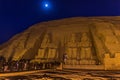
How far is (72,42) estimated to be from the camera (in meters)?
49.2

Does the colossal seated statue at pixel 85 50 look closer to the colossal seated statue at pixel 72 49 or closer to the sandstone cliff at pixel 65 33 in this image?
the colossal seated statue at pixel 72 49

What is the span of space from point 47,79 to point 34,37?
33732 mm

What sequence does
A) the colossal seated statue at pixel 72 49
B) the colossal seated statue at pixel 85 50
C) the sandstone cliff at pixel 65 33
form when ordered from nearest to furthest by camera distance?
the colossal seated statue at pixel 85 50 → the colossal seated statue at pixel 72 49 → the sandstone cliff at pixel 65 33

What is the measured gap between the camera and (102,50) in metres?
44.8

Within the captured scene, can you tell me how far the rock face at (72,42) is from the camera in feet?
146

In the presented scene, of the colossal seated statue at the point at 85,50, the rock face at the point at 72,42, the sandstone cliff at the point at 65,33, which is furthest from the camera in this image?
the sandstone cliff at the point at 65,33

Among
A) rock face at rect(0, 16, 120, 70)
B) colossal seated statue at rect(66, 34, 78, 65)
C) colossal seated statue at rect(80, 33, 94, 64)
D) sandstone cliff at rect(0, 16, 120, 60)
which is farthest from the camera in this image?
sandstone cliff at rect(0, 16, 120, 60)

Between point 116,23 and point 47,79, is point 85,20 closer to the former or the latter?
point 116,23

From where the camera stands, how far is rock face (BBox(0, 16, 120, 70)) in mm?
44625

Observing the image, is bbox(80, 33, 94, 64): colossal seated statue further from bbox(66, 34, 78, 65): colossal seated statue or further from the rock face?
bbox(66, 34, 78, 65): colossal seated statue

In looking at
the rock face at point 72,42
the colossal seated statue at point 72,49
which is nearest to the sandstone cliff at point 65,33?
the rock face at point 72,42

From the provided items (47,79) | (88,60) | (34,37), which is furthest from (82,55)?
(47,79)

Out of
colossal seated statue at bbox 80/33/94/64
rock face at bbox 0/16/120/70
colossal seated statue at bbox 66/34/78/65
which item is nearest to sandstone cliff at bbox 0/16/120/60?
rock face at bbox 0/16/120/70

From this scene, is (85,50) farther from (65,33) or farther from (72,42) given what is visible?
(65,33)
